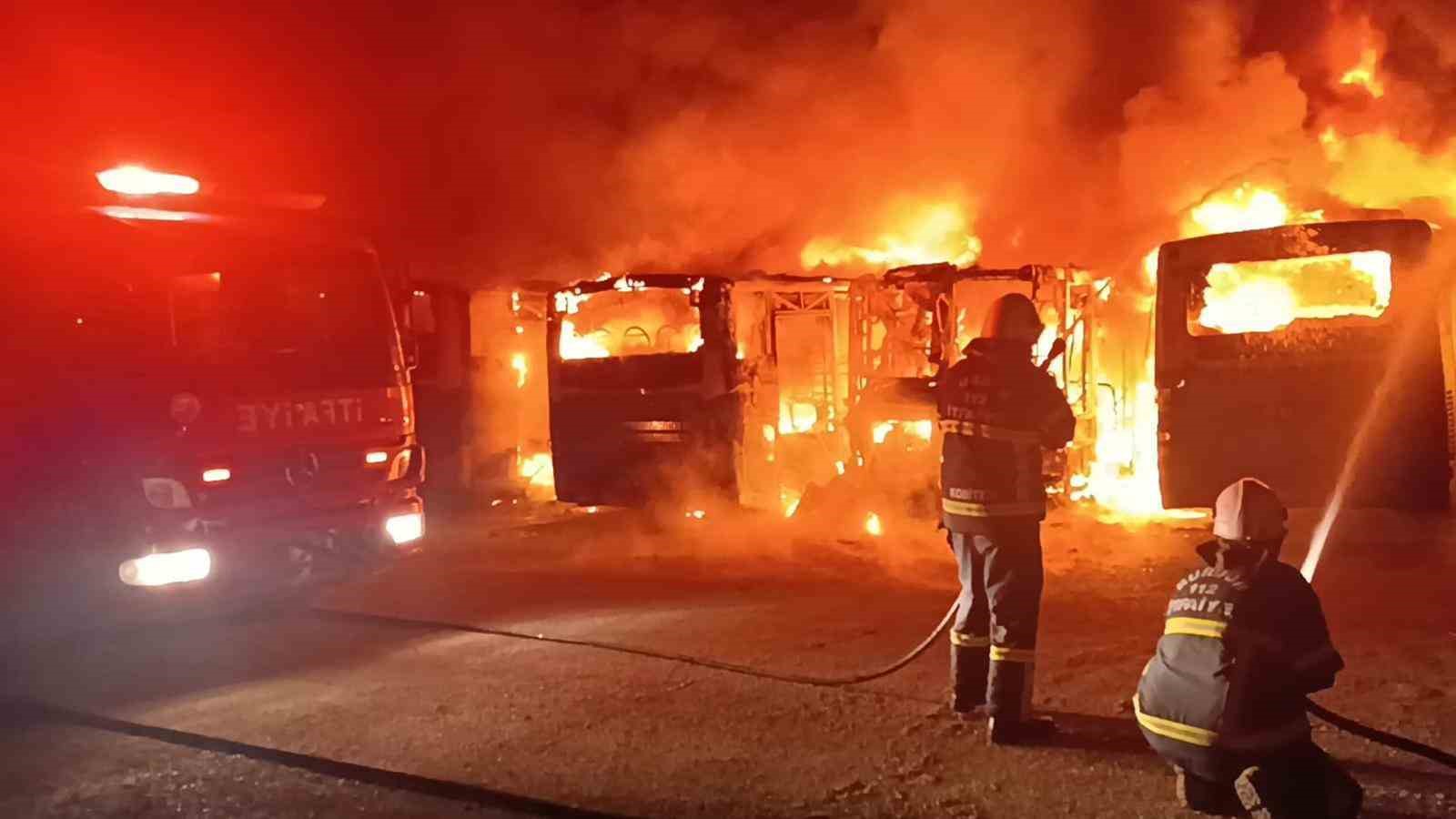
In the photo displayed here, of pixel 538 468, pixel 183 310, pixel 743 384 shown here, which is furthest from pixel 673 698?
pixel 538 468

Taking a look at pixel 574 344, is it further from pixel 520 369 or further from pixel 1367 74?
pixel 1367 74

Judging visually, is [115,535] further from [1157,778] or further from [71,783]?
[1157,778]

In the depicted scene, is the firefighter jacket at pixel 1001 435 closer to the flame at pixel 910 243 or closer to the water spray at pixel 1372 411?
the water spray at pixel 1372 411

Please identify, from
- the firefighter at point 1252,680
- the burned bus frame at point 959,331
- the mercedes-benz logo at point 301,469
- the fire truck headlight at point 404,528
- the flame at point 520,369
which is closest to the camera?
the firefighter at point 1252,680

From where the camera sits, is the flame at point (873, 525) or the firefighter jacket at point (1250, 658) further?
the flame at point (873, 525)

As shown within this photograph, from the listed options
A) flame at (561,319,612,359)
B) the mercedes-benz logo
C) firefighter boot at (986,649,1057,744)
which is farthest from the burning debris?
the mercedes-benz logo

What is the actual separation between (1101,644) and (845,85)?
12612mm

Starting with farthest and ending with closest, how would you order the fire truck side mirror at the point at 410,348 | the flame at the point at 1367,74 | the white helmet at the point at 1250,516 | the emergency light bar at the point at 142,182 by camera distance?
the flame at the point at 1367,74
the fire truck side mirror at the point at 410,348
the emergency light bar at the point at 142,182
the white helmet at the point at 1250,516

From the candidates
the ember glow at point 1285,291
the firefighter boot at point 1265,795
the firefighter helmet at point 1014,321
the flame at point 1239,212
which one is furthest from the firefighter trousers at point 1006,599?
the flame at point 1239,212

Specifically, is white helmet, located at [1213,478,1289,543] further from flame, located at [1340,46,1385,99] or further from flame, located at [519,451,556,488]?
flame, located at [1340,46,1385,99]

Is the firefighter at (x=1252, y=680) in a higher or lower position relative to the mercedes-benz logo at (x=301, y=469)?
lower

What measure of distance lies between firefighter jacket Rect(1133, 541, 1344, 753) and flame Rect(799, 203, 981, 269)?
1237 centimetres

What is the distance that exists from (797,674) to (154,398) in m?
3.58

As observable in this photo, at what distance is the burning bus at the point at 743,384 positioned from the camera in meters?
11.0
